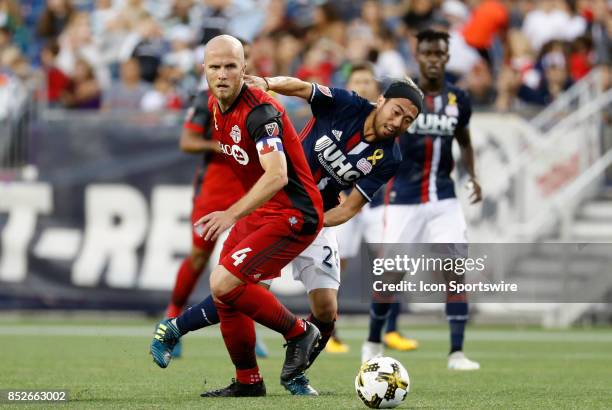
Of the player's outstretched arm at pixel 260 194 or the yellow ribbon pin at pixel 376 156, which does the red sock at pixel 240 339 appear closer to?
the player's outstretched arm at pixel 260 194

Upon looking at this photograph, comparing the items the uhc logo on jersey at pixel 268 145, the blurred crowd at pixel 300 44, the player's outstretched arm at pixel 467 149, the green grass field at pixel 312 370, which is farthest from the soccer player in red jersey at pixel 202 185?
the blurred crowd at pixel 300 44

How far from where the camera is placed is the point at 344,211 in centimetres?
829

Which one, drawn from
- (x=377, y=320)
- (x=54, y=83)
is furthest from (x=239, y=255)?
(x=54, y=83)

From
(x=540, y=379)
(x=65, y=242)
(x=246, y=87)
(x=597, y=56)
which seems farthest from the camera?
(x=597, y=56)

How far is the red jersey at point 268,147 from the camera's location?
7262mm

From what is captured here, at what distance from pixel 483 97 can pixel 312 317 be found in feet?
31.1

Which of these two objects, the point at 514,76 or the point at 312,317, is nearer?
the point at 312,317

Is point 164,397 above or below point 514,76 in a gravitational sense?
below

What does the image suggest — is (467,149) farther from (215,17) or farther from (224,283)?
(215,17)

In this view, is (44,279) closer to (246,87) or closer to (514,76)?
(514,76)

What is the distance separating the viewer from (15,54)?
18.6 metres

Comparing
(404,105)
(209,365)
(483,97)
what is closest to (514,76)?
(483,97)

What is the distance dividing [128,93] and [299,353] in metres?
10.9

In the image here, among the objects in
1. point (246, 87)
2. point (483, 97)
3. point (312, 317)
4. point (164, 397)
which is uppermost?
point (483, 97)
